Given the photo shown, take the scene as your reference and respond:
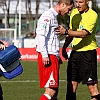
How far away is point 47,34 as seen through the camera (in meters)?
8.89

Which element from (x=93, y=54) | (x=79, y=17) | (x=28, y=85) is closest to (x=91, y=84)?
(x=93, y=54)

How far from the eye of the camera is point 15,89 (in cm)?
1376

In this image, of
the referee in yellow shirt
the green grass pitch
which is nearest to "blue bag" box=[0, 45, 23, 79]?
the referee in yellow shirt

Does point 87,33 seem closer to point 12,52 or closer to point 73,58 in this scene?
point 73,58

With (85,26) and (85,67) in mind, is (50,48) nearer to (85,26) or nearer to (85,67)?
(85,26)

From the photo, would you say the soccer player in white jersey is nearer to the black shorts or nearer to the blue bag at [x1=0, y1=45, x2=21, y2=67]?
the blue bag at [x1=0, y1=45, x2=21, y2=67]

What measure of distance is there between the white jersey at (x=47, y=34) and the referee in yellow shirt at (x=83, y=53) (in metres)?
0.64

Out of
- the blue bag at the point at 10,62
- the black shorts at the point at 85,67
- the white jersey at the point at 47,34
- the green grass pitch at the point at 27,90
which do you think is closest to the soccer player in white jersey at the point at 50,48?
the white jersey at the point at 47,34

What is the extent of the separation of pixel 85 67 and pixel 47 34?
4.10ft

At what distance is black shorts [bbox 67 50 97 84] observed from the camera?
32.0ft

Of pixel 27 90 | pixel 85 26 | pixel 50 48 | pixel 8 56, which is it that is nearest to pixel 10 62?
pixel 8 56

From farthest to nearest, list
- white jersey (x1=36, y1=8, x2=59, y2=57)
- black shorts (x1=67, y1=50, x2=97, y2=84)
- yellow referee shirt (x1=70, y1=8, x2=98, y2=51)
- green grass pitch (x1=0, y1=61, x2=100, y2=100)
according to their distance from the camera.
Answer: green grass pitch (x1=0, y1=61, x2=100, y2=100)
black shorts (x1=67, y1=50, x2=97, y2=84)
yellow referee shirt (x1=70, y1=8, x2=98, y2=51)
white jersey (x1=36, y1=8, x2=59, y2=57)

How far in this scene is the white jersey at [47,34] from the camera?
8.80 metres

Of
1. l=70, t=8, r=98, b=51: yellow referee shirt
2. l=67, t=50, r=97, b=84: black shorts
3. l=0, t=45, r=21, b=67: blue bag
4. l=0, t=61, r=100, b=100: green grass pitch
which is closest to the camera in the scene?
l=0, t=45, r=21, b=67: blue bag
